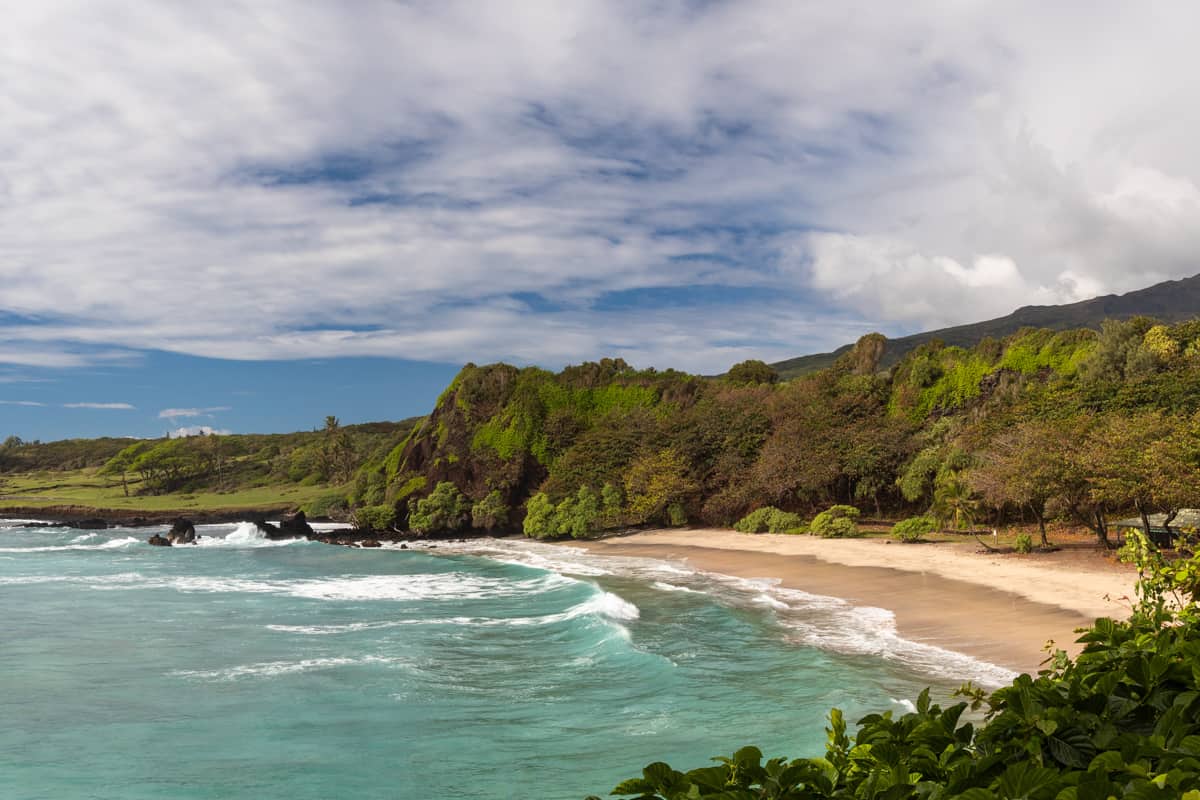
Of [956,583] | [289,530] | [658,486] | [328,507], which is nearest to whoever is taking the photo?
[956,583]

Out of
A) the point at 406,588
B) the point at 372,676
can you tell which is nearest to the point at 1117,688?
the point at 372,676

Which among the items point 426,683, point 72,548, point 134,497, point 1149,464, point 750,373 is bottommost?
point 72,548

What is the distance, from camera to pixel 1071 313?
157 meters

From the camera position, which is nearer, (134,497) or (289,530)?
(289,530)

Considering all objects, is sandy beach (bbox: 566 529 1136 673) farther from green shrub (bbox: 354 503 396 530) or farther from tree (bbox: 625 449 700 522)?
green shrub (bbox: 354 503 396 530)

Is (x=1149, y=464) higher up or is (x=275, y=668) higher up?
(x=1149, y=464)

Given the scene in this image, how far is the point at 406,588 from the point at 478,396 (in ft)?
83.7

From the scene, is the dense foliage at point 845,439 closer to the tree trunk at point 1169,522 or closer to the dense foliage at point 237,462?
the tree trunk at point 1169,522

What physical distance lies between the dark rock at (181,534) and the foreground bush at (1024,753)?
5288cm

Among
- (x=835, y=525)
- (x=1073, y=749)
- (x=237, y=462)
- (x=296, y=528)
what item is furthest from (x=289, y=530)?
(x=1073, y=749)

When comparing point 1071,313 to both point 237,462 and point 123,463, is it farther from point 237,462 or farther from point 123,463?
point 123,463

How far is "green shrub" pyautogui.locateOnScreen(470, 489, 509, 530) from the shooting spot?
46406 millimetres

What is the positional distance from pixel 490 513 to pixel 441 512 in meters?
3.26

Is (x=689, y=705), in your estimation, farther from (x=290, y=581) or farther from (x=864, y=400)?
(x=864, y=400)
